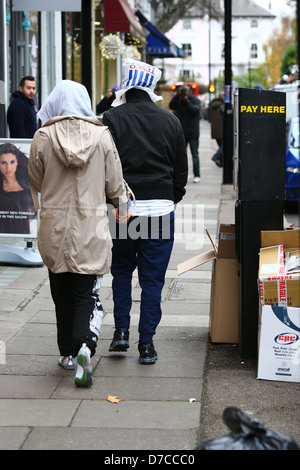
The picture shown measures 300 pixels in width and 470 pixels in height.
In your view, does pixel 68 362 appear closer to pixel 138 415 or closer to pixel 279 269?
pixel 138 415

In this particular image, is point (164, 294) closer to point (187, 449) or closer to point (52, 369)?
point (52, 369)

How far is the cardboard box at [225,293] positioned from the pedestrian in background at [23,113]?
5.90m

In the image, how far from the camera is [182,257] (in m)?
8.88

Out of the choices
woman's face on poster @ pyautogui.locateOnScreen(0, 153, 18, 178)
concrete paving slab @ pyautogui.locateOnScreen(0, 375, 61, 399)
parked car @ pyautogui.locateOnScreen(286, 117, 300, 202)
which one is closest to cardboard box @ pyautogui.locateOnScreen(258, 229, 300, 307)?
concrete paving slab @ pyautogui.locateOnScreen(0, 375, 61, 399)

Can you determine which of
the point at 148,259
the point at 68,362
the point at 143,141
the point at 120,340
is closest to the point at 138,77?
the point at 143,141

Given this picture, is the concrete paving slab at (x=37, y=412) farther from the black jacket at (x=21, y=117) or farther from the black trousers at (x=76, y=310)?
the black jacket at (x=21, y=117)

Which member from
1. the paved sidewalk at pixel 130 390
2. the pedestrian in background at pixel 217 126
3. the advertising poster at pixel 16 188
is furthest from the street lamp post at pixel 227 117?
the paved sidewalk at pixel 130 390

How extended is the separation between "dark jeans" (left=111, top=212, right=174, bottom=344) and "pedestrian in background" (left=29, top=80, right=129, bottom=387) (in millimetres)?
370

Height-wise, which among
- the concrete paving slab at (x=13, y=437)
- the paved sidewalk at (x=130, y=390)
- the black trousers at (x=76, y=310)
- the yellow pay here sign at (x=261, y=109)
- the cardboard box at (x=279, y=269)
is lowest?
the paved sidewalk at (x=130, y=390)

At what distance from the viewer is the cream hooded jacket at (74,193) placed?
15.2 feet

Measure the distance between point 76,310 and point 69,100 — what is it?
1.22 m

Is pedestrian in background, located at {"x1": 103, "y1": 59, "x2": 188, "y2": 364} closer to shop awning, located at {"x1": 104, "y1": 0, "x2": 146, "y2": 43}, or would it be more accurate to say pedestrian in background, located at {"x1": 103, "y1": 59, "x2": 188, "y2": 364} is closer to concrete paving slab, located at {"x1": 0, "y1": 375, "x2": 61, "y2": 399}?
concrete paving slab, located at {"x1": 0, "y1": 375, "x2": 61, "y2": 399}

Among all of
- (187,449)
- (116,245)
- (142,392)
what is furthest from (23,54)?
(187,449)

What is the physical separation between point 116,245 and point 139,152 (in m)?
0.62
